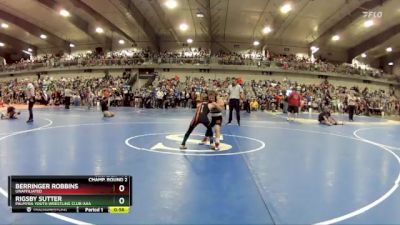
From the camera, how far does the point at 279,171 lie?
20.6ft

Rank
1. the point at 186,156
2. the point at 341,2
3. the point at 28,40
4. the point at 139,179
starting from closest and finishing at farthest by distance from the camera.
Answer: the point at 139,179 → the point at 186,156 → the point at 341,2 → the point at 28,40

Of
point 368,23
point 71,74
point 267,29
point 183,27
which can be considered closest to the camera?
point 368,23

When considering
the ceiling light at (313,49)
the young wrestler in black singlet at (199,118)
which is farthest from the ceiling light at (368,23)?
the young wrestler in black singlet at (199,118)

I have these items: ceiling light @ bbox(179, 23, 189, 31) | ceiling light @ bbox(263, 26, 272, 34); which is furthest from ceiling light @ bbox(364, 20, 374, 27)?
ceiling light @ bbox(179, 23, 189, 31)

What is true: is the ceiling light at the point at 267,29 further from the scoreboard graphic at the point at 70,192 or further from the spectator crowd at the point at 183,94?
the scoreboard graphic at the point at 70,192

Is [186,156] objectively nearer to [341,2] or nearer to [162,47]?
[341,2]

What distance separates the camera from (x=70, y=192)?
291cm

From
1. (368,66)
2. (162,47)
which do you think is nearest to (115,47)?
(162,47)

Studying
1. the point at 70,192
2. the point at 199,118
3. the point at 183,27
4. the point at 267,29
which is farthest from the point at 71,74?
the point at 70,192

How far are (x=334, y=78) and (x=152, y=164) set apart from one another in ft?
124

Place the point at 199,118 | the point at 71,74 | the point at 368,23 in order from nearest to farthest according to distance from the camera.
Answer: the point at 199,118 < the point at 368,23 < the point at 71,74

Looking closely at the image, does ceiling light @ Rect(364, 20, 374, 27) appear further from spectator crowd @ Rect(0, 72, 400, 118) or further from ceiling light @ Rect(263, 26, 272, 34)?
ceiling light @ Rect(263, 26, 272, 34)

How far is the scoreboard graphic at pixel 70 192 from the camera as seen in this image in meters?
2.90

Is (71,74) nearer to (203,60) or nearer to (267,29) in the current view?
(203,60)
